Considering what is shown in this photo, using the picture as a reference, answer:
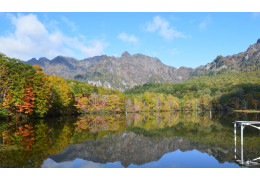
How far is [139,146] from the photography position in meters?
19.4

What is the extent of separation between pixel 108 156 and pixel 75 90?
65.8 m

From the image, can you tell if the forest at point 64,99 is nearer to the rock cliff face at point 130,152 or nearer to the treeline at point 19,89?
the treeline at point 19,89

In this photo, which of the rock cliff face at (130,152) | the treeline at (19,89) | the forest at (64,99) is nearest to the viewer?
the rock cliff face at (130,152)

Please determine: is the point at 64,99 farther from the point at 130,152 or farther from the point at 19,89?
the point at 130,152

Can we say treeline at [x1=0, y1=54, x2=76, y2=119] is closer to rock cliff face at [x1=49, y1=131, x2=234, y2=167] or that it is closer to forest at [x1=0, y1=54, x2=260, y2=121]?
forest at [x1=0, y1=54, x2=260, y2=121]

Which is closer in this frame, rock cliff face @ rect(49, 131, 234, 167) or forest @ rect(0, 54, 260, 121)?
rock cliff face @ rect(49, 131, 234, 167)

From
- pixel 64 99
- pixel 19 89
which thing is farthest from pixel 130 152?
pixel 64 99

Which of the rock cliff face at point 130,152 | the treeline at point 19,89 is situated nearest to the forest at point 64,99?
the treeline at point 19,89

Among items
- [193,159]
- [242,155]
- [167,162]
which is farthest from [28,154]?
[242,155]

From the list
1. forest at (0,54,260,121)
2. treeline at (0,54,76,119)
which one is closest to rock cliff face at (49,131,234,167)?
treeline at (0,54,76,119)

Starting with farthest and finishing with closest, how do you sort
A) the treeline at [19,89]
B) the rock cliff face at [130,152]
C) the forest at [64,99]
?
the forest at [64,99] → the treeline at [19,89] → the rock cliff face at [130,152]

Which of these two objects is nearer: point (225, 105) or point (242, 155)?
point (242, 155)

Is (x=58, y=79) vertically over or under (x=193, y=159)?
over

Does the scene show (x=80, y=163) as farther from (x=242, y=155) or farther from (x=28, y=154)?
(x=242, y=155)
